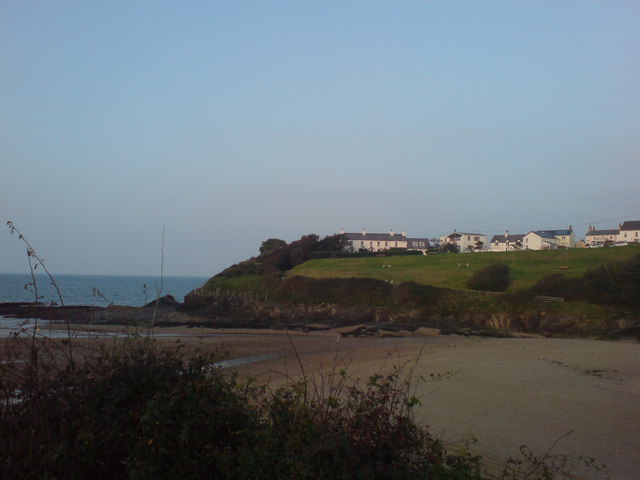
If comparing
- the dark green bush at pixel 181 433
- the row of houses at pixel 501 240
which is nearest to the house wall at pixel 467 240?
the row of houses at pixel 501 240

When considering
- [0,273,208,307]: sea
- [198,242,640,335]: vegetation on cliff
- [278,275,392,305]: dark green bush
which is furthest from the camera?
[278,275,392,305]: dark green bush

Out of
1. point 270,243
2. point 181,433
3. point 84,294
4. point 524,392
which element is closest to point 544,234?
point 270,243

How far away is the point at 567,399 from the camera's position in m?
10.6

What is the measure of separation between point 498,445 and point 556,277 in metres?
27.9

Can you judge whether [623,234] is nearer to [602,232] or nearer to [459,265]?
[602,232]

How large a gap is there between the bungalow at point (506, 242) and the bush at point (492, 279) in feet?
155

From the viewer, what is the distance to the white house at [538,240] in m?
79.3

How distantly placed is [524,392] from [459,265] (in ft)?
120

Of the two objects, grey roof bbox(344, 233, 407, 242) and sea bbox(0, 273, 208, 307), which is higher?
grey roof bbox(344, 233, 407, 242)

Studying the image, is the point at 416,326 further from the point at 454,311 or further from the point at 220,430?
the point at 220,430

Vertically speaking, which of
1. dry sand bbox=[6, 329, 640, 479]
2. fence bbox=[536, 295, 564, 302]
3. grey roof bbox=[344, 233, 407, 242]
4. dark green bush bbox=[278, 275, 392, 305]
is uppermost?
grey roof bbox=[344, 233, 407, 242]

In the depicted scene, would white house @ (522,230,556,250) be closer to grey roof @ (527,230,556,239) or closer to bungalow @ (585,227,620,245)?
grey roof @ (527,230,556,239)

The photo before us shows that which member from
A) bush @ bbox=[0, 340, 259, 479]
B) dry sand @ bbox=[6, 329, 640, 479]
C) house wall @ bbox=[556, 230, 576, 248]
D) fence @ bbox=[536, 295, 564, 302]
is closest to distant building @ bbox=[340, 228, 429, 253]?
house wall @ bbox=[556, 230, 576, 248]

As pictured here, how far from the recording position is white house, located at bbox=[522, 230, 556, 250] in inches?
3123
